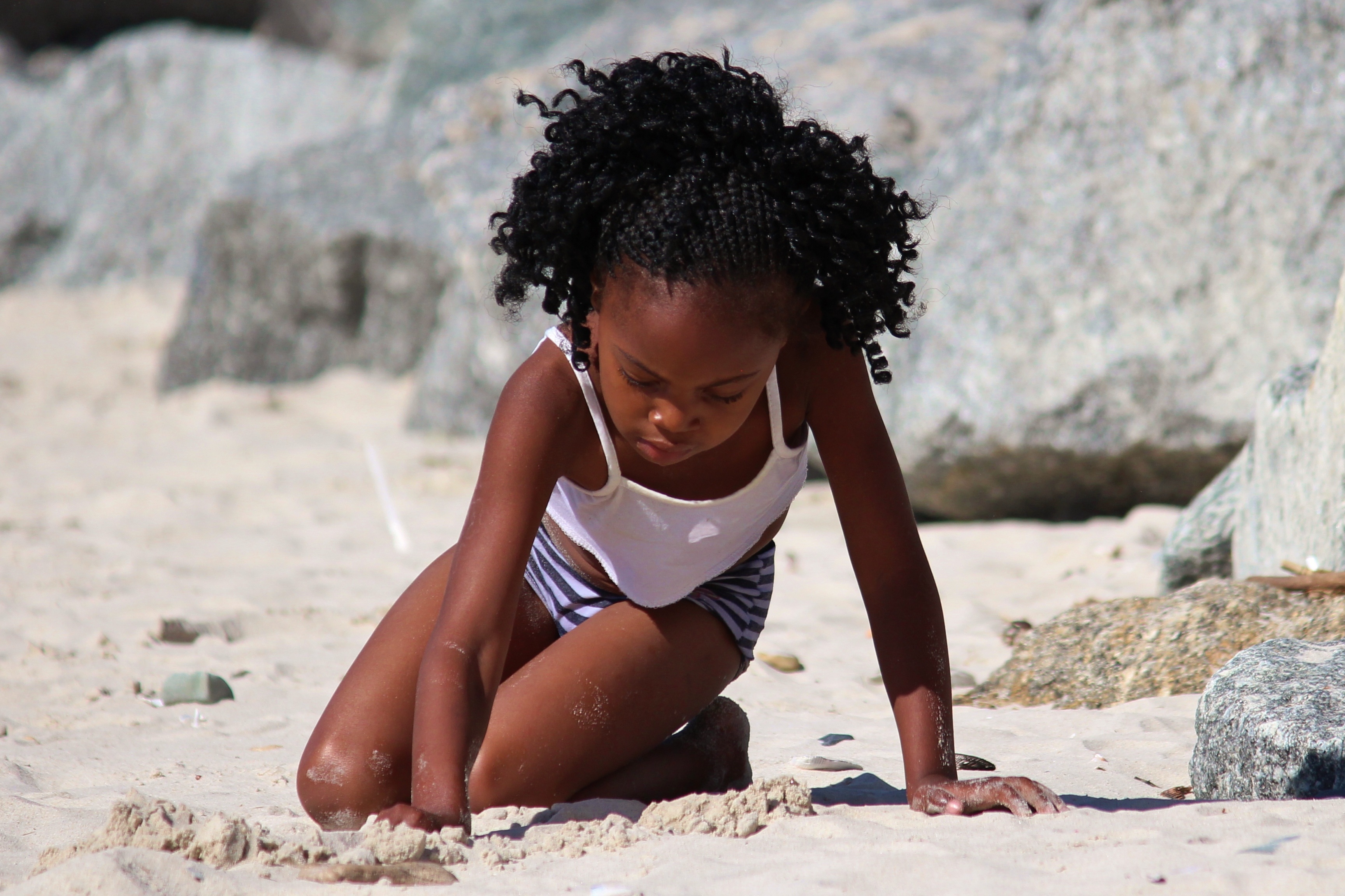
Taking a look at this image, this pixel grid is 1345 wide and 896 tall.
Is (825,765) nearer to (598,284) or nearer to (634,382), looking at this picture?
(634,382)

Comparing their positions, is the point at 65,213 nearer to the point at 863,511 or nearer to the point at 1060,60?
the point at 1060,60

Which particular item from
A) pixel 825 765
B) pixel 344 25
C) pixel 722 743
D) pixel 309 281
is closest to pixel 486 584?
pixel 722 743

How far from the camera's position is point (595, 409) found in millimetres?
2449

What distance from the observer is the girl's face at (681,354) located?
2121 mm

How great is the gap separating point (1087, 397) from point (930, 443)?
58 cm

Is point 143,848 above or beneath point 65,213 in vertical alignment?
beneath

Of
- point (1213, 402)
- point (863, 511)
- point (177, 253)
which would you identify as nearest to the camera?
point (863, 511)

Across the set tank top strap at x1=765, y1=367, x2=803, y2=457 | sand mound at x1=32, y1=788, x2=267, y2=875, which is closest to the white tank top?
tank top strap at x1=765, y1=367, x2=803, y2=457

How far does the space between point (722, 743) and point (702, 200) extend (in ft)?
3.69

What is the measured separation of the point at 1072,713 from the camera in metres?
3.12

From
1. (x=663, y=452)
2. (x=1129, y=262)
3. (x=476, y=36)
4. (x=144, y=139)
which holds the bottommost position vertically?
(x=663, y=452)

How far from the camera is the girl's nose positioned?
7.23 ft

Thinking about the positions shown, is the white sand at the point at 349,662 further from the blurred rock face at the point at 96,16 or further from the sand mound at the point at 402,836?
the blurred rock face at the point at 96,16

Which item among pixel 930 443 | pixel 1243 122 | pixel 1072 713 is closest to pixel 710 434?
pixel 1072 713
